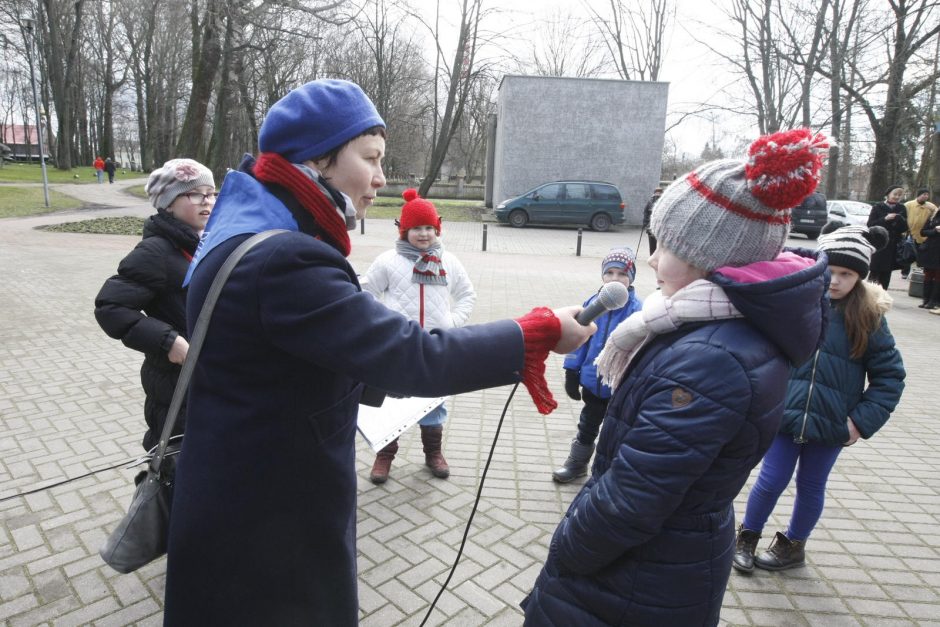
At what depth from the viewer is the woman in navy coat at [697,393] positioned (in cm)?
155

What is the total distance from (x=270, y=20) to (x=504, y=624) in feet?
61.8

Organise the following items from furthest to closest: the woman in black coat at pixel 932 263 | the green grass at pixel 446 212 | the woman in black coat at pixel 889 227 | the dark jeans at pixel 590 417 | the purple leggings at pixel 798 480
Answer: the green grass at pixel 446 212 < the woman in black coat at pixel 889 227 < the woman in black coat at pixel 932 263 < the dark jeans at pixel 590 417 < the purple leggings at pixel 798 480

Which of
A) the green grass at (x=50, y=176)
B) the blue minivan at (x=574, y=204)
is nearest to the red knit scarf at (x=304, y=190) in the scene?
the blue minivan at (x=574, y=204)

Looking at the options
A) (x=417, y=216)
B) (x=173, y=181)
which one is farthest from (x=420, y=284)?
(x=173, y=181)

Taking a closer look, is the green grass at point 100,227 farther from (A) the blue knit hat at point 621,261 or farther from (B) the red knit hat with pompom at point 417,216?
(A) the blue knit hat at point 621,261

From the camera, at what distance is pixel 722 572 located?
1.74 metres

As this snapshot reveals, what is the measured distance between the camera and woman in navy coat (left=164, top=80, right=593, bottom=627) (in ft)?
4.44

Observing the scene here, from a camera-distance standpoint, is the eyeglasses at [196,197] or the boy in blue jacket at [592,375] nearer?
the eyeglasses at [196,197]

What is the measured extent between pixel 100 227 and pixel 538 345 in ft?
58.5

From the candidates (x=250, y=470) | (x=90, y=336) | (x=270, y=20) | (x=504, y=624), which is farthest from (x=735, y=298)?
(x=270, y=20)

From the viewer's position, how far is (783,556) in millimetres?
3221

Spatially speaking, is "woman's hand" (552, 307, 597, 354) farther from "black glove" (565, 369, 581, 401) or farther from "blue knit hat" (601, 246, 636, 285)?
"black glove" (565, 369, 581, 401)

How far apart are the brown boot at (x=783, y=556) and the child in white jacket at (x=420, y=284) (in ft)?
6.11

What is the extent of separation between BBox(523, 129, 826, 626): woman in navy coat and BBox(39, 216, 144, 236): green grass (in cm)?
1661
